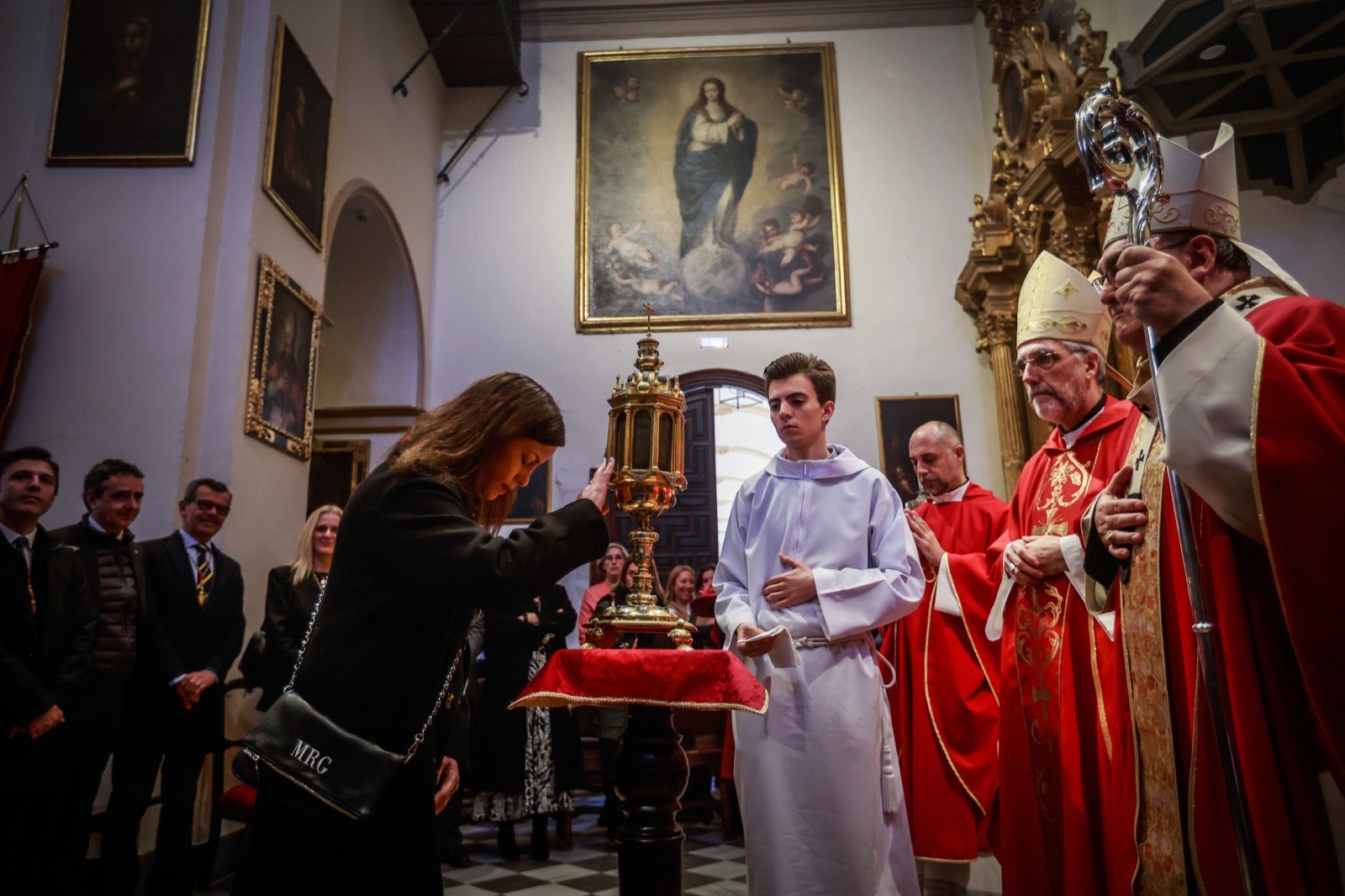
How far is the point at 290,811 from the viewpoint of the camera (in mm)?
1531

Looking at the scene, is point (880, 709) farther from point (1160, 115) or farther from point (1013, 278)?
point (1013, 278)

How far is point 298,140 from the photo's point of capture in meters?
6.45

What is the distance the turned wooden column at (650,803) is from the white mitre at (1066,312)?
1.75 metres

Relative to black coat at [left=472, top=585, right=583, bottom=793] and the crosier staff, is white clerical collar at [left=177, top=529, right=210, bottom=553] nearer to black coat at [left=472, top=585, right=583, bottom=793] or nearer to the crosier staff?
black coat at [left=472, top=585, right=583, bottom=793]

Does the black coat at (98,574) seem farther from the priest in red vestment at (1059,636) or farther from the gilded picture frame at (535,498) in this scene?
the gilded picture frame at (535,498)

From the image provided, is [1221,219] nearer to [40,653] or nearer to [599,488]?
[599,488]

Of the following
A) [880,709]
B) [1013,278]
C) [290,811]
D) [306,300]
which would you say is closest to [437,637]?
[290,811]

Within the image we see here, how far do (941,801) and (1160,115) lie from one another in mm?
5361

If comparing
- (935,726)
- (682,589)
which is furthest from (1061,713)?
(682,589)

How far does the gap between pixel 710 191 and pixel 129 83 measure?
587cm

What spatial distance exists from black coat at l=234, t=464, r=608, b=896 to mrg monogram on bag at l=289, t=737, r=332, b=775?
65mm

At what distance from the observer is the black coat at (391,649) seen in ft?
4.98

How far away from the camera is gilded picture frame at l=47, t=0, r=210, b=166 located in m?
5.61

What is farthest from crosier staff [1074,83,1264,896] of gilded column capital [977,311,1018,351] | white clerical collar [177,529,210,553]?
gilded column capital [977,311,1018,351]
